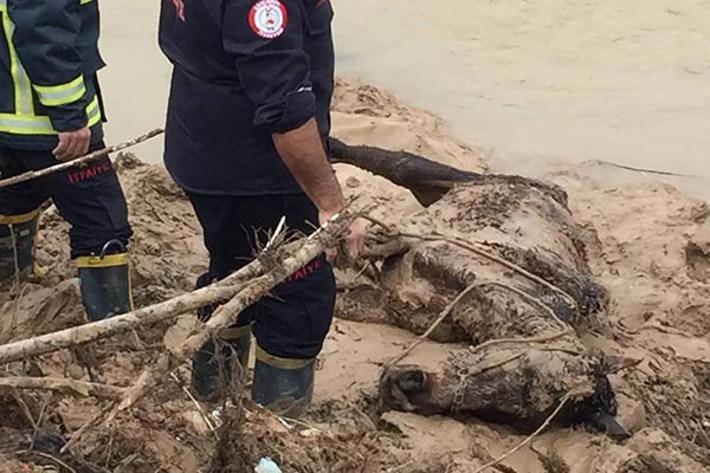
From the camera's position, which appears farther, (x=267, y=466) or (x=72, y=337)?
(x=267, y=466)

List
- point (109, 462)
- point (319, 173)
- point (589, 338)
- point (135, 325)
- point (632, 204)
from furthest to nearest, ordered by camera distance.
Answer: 1. point (632, 204)
2. point (589, 338)
3. point (319, 173)
4. point (109, 462)
5. point (135, 325)

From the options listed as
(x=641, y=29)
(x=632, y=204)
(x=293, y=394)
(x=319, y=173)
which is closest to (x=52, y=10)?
(x=319, y=173)

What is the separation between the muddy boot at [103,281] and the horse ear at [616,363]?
5.65 feet

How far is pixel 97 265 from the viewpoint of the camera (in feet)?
13.8

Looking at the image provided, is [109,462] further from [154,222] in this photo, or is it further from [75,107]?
[154,222]

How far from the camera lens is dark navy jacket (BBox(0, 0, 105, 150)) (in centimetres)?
384

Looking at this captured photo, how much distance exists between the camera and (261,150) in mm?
3371

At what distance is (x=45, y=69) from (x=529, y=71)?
4239 millimetres

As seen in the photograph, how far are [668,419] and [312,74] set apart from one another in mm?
1777

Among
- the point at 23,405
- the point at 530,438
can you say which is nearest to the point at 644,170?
the point at 530,438

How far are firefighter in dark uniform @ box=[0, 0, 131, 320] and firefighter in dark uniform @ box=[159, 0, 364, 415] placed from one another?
496 mm

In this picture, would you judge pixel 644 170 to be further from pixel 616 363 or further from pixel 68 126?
pixel 68 126

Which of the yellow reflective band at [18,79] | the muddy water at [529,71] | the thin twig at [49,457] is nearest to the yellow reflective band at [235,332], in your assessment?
the yellow reflective band at [18,79]

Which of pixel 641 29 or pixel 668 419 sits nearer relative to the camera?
pixel 668 419
